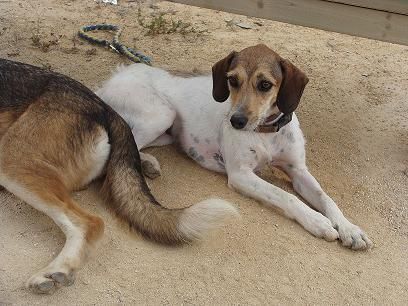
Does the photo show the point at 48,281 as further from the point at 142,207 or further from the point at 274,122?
the point at 274,122

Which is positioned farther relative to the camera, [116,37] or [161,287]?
[116,37]

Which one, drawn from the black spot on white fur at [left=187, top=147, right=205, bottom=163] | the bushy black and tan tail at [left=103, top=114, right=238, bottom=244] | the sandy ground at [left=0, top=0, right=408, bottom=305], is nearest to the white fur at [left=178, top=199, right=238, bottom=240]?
the bushy black and tan tail at [left=103, top=114, right=238, bottom=244]

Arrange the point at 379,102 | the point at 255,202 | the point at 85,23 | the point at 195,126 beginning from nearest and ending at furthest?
the point at 255,202
the point at 195,126
the point at 379,102
the point at 85,23

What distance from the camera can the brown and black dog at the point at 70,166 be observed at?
3.24 m

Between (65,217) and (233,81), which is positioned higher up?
(233,81)

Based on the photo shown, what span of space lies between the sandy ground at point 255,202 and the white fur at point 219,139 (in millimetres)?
100

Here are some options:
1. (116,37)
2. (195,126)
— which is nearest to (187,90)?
(195,126)

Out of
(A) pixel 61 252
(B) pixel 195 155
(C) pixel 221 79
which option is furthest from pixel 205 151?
(A) pixel 61 252

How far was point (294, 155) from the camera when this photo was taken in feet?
13.8

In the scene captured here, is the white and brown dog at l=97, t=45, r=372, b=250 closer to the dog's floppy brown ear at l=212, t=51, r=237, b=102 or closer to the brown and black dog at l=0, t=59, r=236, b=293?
the dog's floppy brown ear at l=212, t=51, r=237, b=102

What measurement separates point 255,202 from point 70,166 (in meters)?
1.32

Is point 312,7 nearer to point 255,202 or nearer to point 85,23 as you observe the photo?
point 255,202

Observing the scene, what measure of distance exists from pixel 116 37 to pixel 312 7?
2.76 metres

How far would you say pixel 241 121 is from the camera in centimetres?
382
